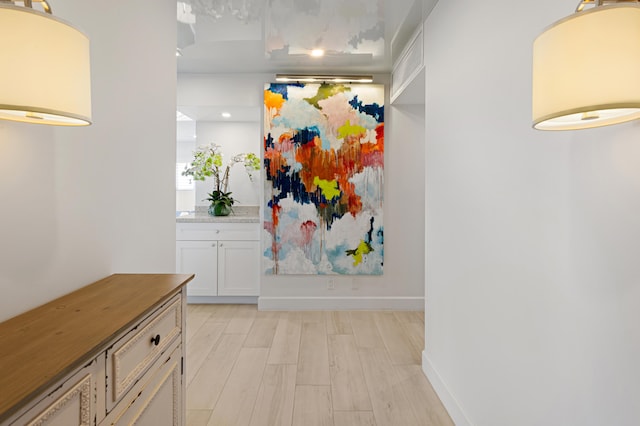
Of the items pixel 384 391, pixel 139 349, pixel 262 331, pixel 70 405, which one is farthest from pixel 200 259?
pixel 70 405

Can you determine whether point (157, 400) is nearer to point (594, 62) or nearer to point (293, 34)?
point (594, 62)

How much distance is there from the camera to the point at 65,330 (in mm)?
1016

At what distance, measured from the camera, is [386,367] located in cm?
278

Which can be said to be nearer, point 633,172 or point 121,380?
point 633,172

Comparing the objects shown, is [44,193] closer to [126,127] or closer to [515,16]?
[126,127]

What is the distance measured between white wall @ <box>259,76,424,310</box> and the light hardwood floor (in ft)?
0.58

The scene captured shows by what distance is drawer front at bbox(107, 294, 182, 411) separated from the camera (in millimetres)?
1028

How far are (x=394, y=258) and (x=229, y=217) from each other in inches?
75.5

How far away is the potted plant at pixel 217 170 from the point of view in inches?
180

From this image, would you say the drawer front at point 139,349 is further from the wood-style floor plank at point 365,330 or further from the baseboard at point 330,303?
the baseboard at point 330,303

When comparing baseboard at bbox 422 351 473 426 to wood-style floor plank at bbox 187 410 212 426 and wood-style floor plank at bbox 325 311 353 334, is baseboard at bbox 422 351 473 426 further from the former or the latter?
wood-style floor plank at bbox 187 410 212 426

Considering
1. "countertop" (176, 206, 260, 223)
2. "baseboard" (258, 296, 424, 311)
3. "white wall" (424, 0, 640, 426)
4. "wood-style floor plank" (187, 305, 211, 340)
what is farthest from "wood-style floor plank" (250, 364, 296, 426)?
"countertop" (176, 206, 260, 223)

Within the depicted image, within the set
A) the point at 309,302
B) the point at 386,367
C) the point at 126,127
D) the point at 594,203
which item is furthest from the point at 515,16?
the point at 309,302

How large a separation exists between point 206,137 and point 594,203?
4595mm
